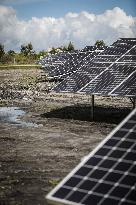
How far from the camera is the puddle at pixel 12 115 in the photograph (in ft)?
64.0

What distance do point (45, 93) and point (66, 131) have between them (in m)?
14.4

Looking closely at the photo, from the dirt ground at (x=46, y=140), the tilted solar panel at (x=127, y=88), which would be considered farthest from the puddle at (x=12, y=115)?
the tilted solar panel at (x=127, y=88)

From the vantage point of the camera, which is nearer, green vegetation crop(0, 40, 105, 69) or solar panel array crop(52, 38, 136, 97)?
solar panel array crop(52, 38, 136, 97)

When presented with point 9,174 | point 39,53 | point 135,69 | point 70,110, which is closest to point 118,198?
point 9,174

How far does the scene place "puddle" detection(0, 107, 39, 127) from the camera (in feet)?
64.0

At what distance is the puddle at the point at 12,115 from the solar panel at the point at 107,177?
13.8m

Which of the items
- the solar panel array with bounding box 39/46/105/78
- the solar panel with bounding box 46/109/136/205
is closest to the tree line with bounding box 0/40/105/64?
the solar panel array with bounding box 39/46/105/78

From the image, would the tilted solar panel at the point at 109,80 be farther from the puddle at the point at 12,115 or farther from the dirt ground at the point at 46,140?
the puddle at the point at 12,115

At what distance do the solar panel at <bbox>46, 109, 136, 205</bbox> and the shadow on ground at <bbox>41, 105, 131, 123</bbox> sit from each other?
14192mm

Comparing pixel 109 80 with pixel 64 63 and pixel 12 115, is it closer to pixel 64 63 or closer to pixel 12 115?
pixel 12 115

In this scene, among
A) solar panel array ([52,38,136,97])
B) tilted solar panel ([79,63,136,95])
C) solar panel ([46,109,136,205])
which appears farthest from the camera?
tilted solar panel ([79,63,136,95])

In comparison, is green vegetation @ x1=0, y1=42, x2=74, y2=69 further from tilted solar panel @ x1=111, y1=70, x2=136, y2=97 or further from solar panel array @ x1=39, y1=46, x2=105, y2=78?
tilted solar panel @ x1=111, y1=70, x2=136, y2=97

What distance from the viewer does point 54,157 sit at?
13508 millimetres

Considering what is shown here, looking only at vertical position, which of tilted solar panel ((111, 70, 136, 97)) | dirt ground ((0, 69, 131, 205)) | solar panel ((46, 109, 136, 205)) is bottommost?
dirt ground ((0, 69, 131, 205))
